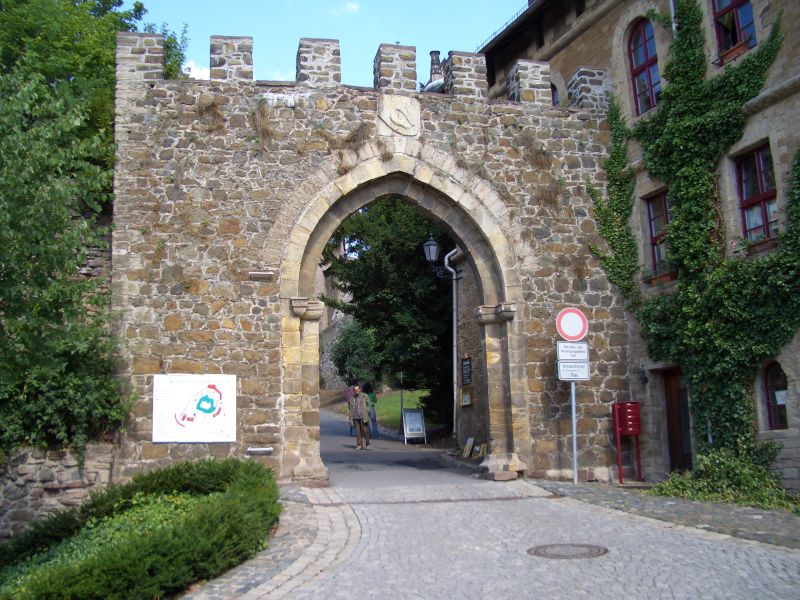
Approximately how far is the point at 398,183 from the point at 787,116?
5538mm

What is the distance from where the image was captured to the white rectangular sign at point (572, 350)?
1172 cm

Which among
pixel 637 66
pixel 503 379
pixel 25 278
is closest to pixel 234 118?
pixel 25 278

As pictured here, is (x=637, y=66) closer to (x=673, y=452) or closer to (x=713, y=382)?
(x=713, y=382)

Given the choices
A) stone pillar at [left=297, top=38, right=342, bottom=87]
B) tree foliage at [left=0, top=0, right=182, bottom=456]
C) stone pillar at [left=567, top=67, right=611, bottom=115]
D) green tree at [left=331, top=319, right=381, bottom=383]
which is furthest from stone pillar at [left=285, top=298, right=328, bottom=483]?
green tree at [left=331, top=319, right=381, bottom=383]

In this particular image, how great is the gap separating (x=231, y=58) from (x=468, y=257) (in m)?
4.74

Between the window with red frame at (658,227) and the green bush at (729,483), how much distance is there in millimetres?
3009

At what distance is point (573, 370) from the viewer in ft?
38.5

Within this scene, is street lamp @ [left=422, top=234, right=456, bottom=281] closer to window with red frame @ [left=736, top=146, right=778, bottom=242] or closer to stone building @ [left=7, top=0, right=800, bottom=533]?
stone building @ [left=7, top=0, right=800, bottom=533]

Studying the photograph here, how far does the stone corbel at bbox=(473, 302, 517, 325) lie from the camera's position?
12.6m

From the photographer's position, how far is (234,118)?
12.2 metres

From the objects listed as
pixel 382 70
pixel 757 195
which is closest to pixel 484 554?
pixel 757 195

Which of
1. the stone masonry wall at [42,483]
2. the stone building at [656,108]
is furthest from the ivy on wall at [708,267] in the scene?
the stone masonry wall at [42,483]

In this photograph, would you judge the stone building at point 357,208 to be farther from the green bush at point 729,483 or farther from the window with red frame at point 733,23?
the green bush at point 729,483

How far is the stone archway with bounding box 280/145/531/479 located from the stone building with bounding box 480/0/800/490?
6.74 ft
